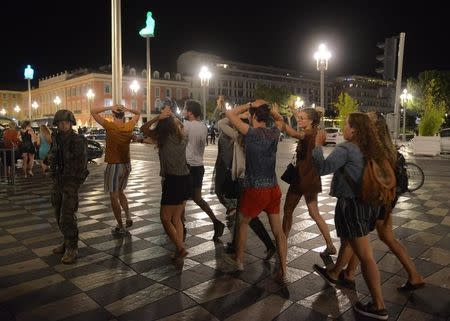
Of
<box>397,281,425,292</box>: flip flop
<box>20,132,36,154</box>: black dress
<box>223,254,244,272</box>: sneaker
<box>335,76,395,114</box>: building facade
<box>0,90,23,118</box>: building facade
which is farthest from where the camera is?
<box>335,76,395,114</box>: building facade

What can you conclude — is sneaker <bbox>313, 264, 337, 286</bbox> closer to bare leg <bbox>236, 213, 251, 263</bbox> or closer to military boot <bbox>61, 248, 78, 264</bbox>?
bare leg <bbox>236, 213, 251, 263</bbox>

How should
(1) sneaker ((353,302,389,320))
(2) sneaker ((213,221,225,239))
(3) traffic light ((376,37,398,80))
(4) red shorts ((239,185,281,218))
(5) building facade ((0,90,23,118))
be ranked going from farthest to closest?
(5) building facade ((0,90,23,118)) < (3) traffic light ((376,37,398,80)) < (2) sneaker ((213,221,225,239)) < (4) red shorts ((239,185,281,218)) < (1) sneaker ((353,302,389,320))

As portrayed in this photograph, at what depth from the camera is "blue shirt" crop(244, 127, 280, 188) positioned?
12.8 ft

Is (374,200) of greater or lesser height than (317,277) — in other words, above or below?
above

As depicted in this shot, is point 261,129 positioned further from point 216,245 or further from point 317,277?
point 216,245

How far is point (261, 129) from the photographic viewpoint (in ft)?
12.9

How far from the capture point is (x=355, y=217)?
330cm

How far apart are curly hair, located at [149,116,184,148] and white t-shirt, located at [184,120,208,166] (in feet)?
2.24

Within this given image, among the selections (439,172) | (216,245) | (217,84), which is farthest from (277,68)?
(216,245)

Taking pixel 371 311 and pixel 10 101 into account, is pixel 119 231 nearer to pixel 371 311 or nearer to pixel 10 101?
pixel 371 311

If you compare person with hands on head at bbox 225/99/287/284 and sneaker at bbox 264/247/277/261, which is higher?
person with hands on head at bbox 225/99/287/284

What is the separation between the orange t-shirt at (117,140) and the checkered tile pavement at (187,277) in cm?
108

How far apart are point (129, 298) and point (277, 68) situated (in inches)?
3835

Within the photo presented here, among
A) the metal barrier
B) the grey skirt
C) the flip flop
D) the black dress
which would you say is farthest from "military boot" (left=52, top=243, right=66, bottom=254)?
the black dress
